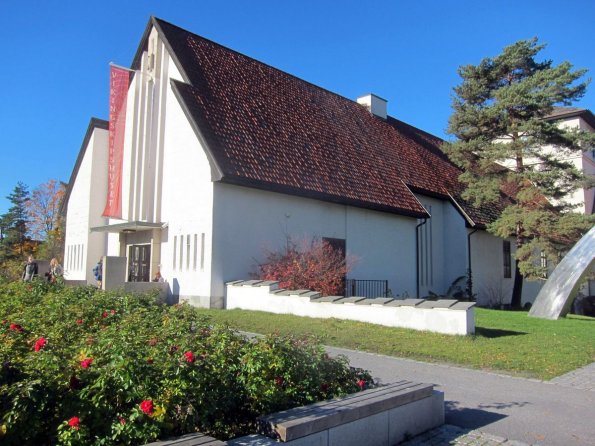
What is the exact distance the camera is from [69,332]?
6.09 metres

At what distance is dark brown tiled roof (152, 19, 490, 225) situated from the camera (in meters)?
17.8

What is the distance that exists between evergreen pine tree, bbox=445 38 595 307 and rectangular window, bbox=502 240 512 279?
4.53 m

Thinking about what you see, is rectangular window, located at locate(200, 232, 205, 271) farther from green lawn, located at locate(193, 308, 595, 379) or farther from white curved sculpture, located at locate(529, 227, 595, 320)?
white curved sculpture, located at locate(529, 227, 595, 320)

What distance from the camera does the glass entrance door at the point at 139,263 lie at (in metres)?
20.3

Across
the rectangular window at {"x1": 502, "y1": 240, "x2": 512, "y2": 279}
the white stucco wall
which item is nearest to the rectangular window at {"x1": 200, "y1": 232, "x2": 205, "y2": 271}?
the white stucco wall

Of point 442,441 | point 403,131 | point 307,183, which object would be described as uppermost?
point 403,131

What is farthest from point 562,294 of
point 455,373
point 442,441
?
point 442,441

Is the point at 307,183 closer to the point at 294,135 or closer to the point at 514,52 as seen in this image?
the point at 294,135

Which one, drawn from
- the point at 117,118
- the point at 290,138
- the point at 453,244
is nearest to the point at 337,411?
the point at 290,138

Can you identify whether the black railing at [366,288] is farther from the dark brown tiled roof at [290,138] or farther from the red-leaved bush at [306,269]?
the dark brown tiled roof at [290,138]

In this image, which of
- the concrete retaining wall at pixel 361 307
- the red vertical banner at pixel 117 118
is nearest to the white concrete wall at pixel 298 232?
the concrete retaining wall at pixel 361 307

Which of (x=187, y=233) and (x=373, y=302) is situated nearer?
(x=373, y=302)

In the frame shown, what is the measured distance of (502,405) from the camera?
265 inches

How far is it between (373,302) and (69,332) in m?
8.23
